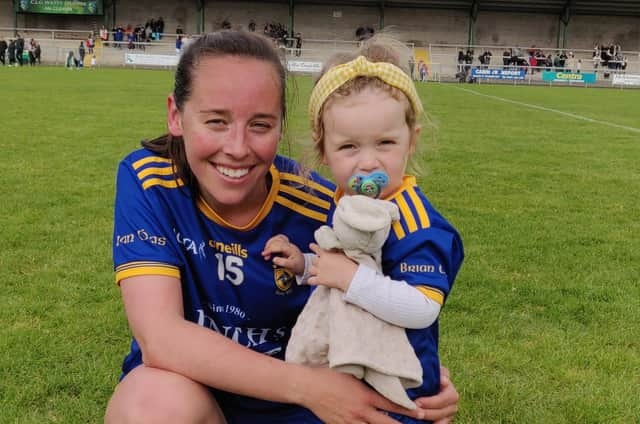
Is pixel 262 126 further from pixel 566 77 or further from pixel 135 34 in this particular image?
pixel 135 34

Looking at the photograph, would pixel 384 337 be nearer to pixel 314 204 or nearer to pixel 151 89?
pixel 314 204

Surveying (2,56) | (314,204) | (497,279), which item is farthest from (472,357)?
(2,56)

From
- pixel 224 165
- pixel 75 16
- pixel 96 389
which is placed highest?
pixel 75 16

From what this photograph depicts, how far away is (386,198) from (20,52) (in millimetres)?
38063

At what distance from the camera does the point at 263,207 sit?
2.16 metres

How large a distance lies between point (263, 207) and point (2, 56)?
3783 cm

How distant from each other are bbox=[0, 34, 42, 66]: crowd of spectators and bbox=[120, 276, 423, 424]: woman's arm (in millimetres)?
36782

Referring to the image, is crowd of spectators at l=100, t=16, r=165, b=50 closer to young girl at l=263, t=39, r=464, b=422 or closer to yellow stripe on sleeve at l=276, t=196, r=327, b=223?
yellow stripe on sleeve at l=276, t=196, r=327, b=223

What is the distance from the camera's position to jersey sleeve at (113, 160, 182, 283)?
6.40 ft

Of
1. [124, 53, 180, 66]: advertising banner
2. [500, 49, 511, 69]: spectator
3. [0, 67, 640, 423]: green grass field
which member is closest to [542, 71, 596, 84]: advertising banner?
[500, 49, 511, 69]: spectator

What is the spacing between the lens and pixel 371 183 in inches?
69.3

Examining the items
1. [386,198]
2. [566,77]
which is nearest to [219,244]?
[386,198]

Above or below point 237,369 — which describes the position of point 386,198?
above

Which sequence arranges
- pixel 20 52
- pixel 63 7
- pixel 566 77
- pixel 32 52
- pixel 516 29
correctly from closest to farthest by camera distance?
pixel 20 52
pixel 566 77
pixel 32 52
pixel 63 7
pixel 516 29
